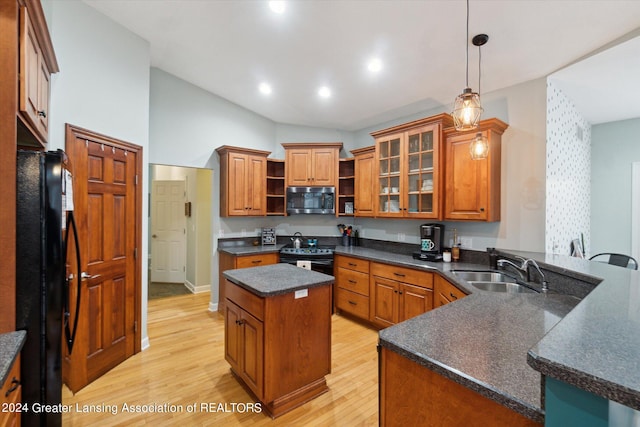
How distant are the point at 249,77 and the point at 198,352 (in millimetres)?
3230

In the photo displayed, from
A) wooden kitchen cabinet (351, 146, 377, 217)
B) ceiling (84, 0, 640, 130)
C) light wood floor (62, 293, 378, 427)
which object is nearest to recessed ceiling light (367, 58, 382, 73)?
ceiling (84, 0, 640, 130)

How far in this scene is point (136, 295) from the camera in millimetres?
2885

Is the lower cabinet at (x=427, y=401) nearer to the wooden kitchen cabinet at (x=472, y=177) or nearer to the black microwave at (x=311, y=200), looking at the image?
the wooden kitchen cabinet at (x=472, y=177)

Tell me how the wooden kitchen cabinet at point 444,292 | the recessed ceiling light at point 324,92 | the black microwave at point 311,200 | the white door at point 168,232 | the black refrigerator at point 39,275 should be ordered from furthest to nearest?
the white door at point 168,232 < the black microwave at point 311,200 < the recessed ceiling light at point 324,92 < the wooden kitchen cabinet at point 444,292 < the black refrigerator at point 39,275

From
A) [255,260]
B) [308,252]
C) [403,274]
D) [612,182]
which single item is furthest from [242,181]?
[612,182]

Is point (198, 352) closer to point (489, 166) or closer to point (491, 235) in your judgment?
point (491, 235)

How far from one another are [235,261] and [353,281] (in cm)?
161

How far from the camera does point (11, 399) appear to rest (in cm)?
109

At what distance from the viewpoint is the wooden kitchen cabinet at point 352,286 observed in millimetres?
3574

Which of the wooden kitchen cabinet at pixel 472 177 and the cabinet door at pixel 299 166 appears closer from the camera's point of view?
the wooden kitchen cabinet at pixel 472 177

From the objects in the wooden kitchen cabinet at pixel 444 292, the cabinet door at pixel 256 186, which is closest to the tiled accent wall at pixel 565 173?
the wooden kitchen cabinet at pixel 444 292

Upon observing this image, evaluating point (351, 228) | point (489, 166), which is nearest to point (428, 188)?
point (489, 166)

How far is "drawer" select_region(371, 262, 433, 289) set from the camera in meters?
2.92

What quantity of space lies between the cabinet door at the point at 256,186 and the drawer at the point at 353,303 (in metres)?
1.71
